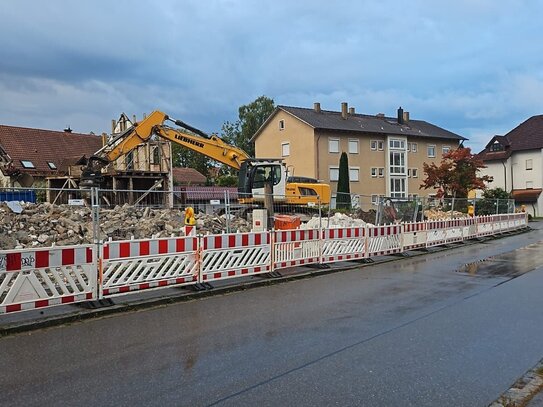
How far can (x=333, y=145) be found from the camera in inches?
2146

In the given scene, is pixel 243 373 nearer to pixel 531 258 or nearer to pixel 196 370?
pixel 196 370

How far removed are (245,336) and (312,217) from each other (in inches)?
454

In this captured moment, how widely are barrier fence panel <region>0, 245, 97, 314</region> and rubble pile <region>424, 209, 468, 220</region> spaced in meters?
17.3

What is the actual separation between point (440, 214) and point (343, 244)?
11.0 m

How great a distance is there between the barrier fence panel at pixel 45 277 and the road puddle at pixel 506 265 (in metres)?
9.23

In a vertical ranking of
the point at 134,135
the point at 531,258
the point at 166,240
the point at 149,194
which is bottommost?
the point at 531,258

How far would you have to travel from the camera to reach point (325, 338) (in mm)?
6840

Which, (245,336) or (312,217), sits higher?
(312,217)

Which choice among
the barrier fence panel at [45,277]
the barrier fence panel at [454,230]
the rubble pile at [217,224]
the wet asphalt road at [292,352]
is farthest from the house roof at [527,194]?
→ the barrier fence panel at [45,277]

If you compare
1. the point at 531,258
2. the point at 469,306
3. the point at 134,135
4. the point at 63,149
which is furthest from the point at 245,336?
the point at 63,149

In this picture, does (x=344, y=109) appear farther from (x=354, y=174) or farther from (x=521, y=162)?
(x=521, y=162)

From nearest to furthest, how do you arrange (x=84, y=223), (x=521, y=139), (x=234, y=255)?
(x=234, y=255)
(x=84, y=223)
(x=521, y=139)

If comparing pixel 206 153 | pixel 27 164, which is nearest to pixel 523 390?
pixel 206 153

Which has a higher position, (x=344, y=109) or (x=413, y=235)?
(x=344, y=109)
